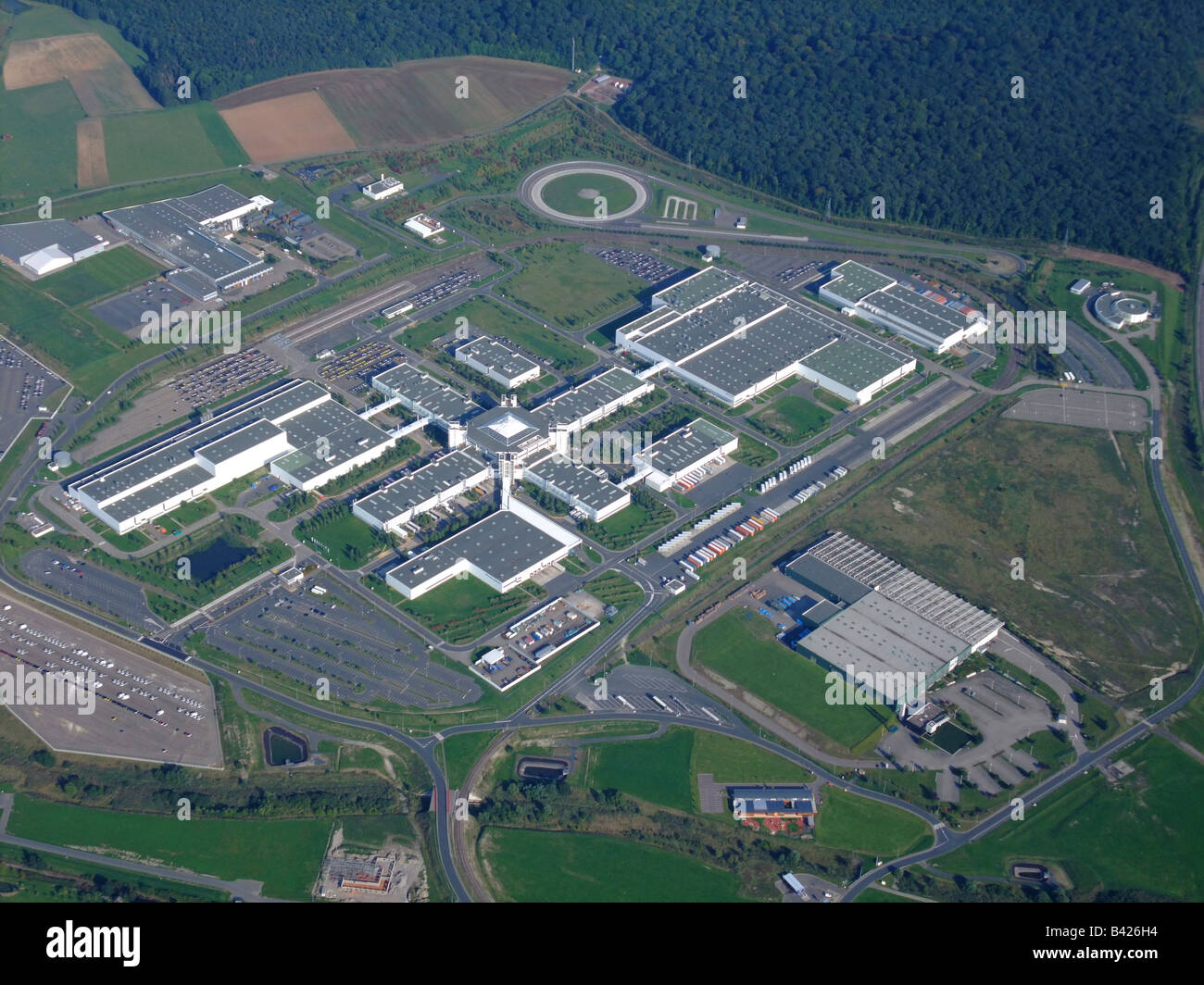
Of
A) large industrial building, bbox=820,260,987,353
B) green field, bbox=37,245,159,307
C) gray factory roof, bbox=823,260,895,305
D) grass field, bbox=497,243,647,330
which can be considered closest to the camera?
large industrial building, bbox=820,260,987,353

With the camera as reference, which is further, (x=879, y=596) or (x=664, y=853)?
(x=879, y=596)

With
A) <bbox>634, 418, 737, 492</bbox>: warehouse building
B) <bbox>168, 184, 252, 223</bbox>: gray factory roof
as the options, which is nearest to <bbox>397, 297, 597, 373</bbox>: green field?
<bbox>634, 418, 737, 492</bbox>: warehouse building

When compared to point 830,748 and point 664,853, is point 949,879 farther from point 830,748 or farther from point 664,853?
point 664,853

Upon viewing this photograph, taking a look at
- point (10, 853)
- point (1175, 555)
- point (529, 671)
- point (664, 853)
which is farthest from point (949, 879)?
point (10, 853)

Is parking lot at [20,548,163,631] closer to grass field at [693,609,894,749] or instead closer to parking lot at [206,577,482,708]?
parking lot at [206,577,482,708]

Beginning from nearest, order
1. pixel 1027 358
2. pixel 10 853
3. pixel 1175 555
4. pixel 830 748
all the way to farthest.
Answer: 1. pixel 10 853
2. pixel 830 748
3. pixel 1175 555
4. pixel 1027 358
